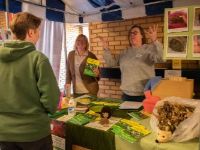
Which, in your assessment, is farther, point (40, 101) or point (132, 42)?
point (132, 42)

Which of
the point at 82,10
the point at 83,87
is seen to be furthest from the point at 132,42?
the point at 82,10

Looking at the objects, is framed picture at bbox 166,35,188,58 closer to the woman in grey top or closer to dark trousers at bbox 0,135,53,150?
the woman in grey top

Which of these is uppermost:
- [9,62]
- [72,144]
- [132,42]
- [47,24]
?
[47,24]

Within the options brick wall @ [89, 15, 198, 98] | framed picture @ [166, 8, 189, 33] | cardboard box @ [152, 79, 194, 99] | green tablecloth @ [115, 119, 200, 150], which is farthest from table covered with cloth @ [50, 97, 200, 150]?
brick wall @ [89, 15, 198, 98]

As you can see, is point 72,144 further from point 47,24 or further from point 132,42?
point 47,24

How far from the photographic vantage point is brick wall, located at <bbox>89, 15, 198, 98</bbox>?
3277mm

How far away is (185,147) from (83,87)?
66.6 inches

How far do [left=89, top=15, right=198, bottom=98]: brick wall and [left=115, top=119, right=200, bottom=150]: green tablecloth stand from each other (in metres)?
2.01

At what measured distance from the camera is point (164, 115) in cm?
140

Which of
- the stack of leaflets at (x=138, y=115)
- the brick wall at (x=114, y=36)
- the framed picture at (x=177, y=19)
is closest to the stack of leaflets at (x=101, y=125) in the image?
the stack of leaflets at (x=138, y=115)

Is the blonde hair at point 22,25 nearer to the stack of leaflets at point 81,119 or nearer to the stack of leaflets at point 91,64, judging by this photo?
the stack of leaflets at point 81,119

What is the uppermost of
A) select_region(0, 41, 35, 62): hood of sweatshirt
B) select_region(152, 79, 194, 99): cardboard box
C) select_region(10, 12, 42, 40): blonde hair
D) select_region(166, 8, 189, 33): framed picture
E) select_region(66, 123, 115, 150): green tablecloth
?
select_region(166, 8, 189, 33): framed picture

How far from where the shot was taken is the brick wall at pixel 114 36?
328 centimetres

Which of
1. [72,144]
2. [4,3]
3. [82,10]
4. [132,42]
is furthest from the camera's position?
[82,10]
